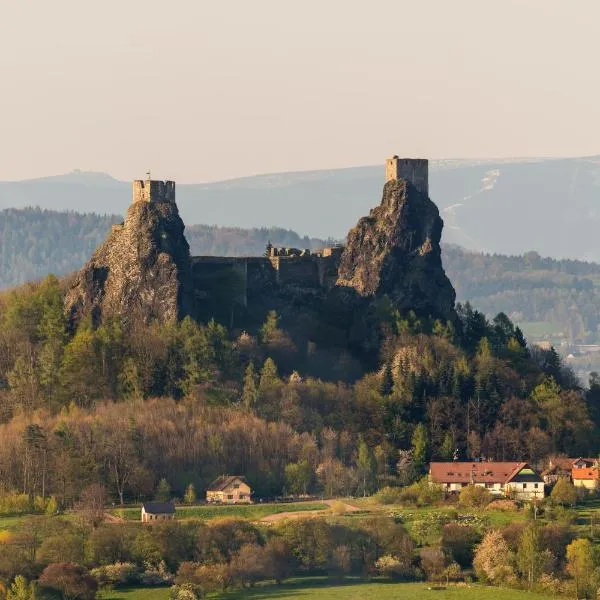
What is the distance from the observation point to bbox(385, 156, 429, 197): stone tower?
12769 cm

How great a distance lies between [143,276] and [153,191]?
4.67m

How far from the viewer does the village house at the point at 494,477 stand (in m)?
109

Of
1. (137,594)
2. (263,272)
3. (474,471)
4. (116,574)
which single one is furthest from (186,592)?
(263,272)

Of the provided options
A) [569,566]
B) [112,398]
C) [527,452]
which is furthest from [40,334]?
[569,566]

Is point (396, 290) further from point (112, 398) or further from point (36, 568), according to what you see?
point (36, 568)

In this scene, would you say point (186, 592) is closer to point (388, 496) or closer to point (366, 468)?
point (388, 496)

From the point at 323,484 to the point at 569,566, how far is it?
17.6 meters

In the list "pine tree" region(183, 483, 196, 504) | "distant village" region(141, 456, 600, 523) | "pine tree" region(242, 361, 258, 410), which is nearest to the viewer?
"pine tree" region(183, 483, 196, 504)

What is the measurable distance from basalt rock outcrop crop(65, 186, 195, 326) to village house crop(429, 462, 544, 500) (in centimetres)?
1801

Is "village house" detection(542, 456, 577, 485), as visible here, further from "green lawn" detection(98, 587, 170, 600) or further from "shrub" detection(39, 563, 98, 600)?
"shrub" detection(39, 563, 98, 600)

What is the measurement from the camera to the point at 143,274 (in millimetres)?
121000

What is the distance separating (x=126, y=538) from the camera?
319 ft

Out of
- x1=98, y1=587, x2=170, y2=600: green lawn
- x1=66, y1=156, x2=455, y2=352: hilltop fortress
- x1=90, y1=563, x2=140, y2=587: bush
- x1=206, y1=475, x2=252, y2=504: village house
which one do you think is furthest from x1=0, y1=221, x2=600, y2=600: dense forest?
x1=66, y1=156, x2=455, y2=352: hilltop fortress

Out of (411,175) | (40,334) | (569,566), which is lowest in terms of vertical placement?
(569,566)
